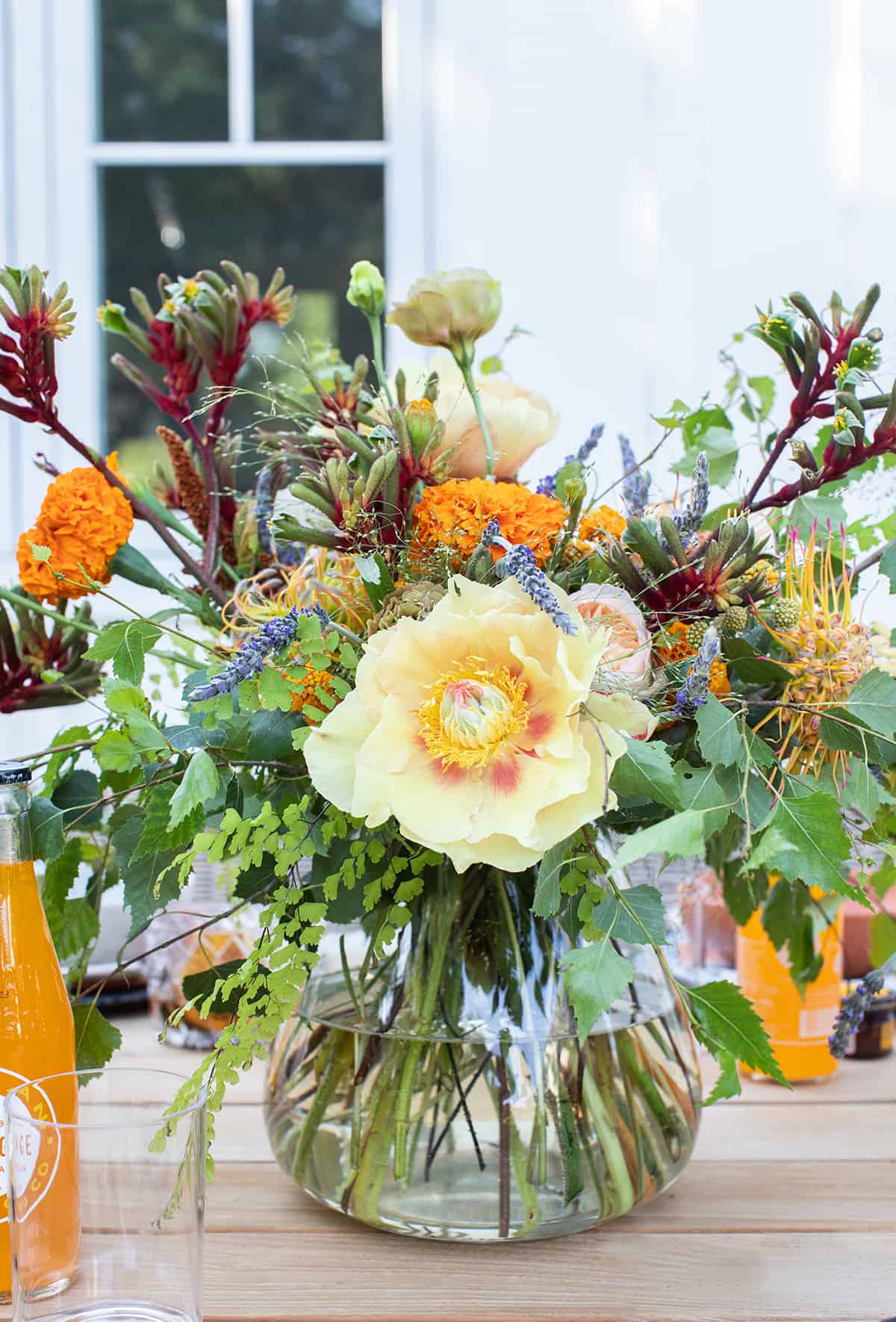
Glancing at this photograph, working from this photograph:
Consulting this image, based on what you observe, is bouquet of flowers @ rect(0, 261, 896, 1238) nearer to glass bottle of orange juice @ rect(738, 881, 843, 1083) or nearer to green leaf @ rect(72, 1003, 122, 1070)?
green leaf @ rect(72, 1003, 122, 1070)

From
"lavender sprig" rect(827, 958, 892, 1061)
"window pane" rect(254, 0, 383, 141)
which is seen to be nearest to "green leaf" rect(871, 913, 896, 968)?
"lavender sprig" rect(827, 958, 892, 1061)

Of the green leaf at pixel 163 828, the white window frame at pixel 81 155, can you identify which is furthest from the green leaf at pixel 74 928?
the white window frame at pixel 81 155

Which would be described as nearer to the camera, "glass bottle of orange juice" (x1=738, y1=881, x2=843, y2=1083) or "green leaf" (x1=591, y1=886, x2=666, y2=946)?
"green leaf" (x1=591, y1=886, x2=666, y2=946)

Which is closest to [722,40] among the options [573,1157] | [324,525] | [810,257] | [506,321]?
[810,257]

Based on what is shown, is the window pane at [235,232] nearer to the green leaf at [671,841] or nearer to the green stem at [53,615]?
the green stem at [53,615]

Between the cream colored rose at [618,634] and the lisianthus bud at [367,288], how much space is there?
0.22m

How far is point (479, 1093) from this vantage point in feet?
1.94

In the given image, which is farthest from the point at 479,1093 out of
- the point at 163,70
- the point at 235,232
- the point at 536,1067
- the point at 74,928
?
the point at 163,70

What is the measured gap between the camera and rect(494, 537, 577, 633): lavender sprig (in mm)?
440

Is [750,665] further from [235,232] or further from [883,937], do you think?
[235,232]

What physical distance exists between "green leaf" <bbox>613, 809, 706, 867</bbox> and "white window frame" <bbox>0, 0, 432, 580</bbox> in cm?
169

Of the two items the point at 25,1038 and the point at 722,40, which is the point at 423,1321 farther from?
the point at 722,40

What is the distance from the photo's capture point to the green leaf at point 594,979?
0.45m

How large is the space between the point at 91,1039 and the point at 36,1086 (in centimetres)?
11
